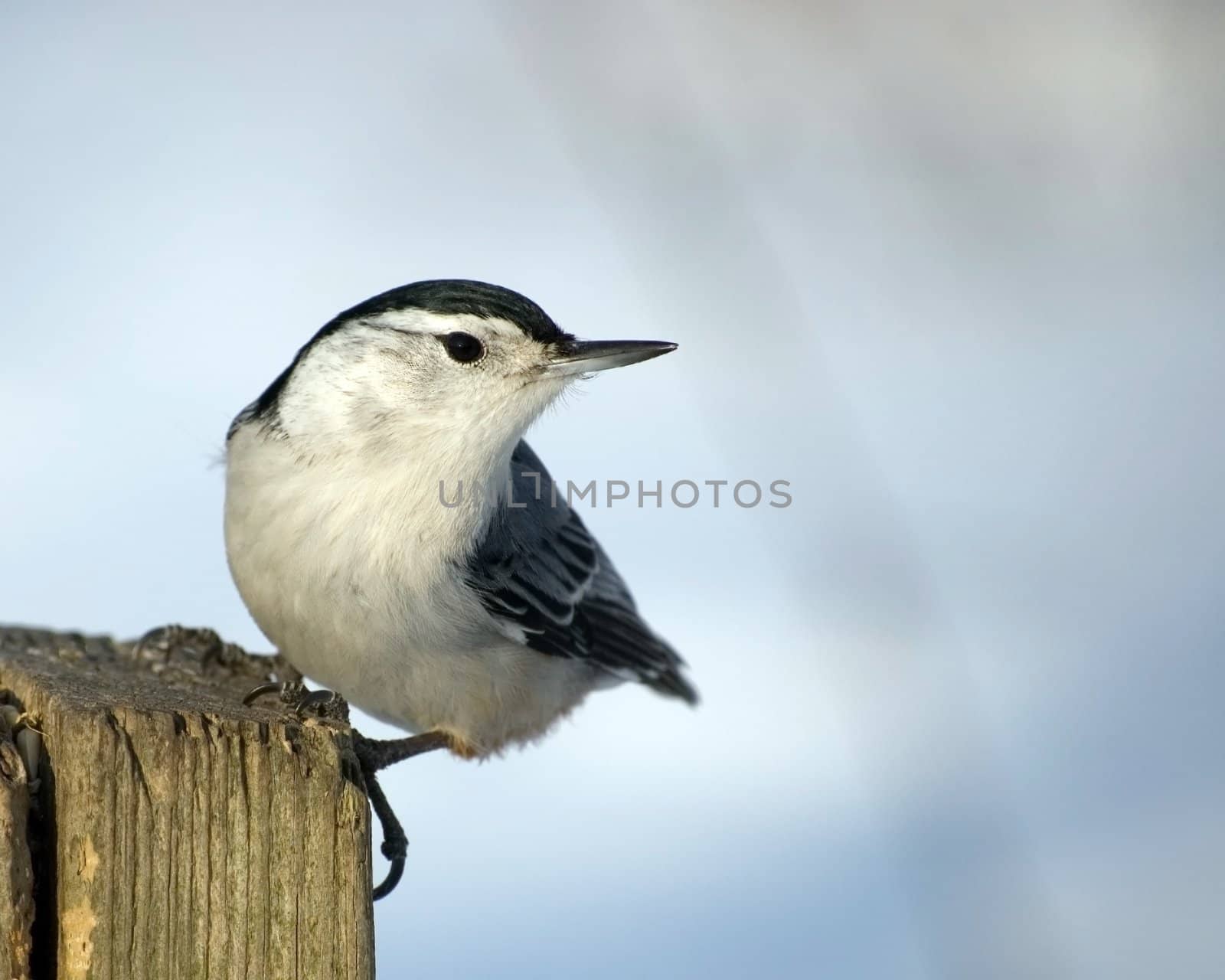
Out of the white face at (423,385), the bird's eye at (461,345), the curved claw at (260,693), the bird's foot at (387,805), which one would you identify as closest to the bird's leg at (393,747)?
the bird's foot at (387,805)

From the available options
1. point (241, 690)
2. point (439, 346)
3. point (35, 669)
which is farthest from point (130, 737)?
point (439, 346)

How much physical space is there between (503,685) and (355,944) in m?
1.19

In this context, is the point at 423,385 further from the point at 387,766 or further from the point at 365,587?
the point at 387,766

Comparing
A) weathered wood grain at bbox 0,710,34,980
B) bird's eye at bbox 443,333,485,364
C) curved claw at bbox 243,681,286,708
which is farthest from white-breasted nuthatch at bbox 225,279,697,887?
weathered wood grain at bbox 0,710,34,980

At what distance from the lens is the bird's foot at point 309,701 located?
2.00 meters

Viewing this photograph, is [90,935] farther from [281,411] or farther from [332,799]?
[281,411]

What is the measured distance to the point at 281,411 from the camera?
2701 millimetres

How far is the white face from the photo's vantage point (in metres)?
2.58

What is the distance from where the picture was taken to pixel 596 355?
2.68 m

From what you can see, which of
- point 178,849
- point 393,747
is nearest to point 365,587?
point 393,747

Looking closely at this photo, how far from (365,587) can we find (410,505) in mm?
177

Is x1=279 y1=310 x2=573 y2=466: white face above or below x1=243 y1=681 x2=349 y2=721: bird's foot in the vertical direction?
above

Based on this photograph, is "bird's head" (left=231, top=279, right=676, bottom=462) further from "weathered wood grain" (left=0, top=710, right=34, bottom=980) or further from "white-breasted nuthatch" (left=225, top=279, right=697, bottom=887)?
"weathered wood grain" (left=0, top=710, right=34, bottom=980)

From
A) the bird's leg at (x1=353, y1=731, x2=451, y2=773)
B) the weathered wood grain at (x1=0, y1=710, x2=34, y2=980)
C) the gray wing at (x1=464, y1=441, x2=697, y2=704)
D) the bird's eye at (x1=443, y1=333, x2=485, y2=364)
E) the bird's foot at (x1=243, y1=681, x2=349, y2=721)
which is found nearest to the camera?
the weathered wood grain at (x1=0, y1=710, x2=34, y2=980)
